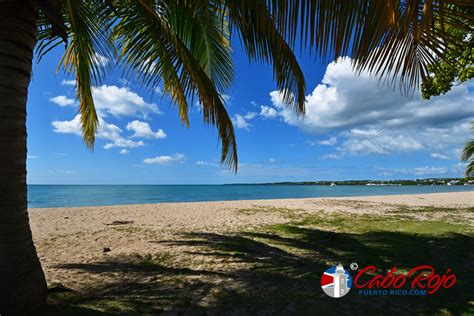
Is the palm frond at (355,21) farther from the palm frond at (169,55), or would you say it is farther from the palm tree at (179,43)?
the palm frond at (169,55)

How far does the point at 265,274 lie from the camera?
3.40 metres

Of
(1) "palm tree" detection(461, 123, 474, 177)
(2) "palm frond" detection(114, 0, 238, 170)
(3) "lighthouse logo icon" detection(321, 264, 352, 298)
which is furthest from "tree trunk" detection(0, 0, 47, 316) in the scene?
(1) "palm tree" detection(461, 123, 474, 177)

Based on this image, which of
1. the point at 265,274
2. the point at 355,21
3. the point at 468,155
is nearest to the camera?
the point at 355,21

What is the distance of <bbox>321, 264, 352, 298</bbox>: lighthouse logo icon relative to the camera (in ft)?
9.37

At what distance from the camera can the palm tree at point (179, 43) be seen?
4.48ft

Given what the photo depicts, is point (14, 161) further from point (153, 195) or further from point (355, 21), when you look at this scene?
point (153, 195)

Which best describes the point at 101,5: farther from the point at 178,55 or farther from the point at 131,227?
the point at 131,227

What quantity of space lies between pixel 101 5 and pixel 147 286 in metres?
3.57

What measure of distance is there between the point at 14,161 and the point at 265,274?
3.05 m

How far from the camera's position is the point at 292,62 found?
11.2 ft

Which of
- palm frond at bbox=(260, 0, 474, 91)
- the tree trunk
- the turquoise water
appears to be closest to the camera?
palm frond at bbox=(260, 0, 474, 91)

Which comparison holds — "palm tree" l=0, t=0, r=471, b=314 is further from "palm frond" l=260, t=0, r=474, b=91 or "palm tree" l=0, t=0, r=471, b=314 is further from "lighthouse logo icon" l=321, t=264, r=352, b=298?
"lighthouse logo icon" l=321, t=264, r=352, b=298

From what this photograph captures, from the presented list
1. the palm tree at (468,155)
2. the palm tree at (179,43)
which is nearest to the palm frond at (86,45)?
the palm tree at (179,43)

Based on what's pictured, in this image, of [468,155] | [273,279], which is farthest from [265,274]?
[468,155]
